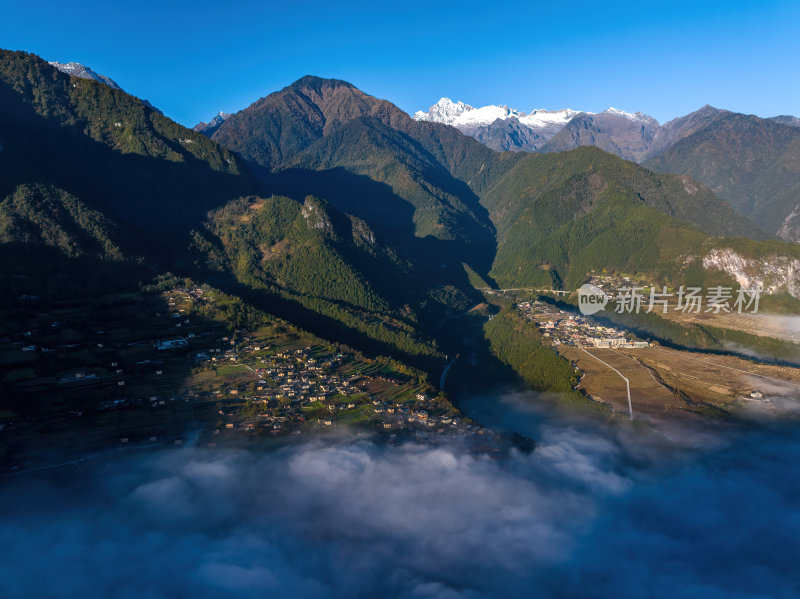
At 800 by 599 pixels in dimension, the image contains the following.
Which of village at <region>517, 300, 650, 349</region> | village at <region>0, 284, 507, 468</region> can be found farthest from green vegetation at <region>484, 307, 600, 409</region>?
village at <region>0, 284, 507, 468</region>

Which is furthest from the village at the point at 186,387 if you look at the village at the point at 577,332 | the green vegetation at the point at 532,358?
the village at the point at 577,332

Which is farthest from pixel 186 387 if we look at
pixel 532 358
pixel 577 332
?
pixel 577 332

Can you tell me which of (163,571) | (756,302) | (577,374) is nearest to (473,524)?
(163,571)

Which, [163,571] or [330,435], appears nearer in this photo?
[163,571]

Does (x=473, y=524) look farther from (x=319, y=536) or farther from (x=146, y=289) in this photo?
(x=146, y=289)

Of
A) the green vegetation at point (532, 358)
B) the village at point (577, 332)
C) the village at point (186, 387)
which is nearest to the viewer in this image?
the village at point (186, 387)

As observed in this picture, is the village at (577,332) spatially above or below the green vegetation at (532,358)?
above

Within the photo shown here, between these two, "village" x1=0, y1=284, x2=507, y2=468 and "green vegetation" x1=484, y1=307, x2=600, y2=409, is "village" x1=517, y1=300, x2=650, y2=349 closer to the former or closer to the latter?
"green vegetation" x1=484, y1=307, x2=600, y2=409

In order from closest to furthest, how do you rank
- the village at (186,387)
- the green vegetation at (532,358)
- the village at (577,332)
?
the village at (186,387) → the green vegetation at (532,358) → the village at (577,332)

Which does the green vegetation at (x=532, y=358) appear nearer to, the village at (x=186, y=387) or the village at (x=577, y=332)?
the village at (x=577, y=332)

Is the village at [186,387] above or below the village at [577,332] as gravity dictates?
below

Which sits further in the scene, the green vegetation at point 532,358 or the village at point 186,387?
the green vegetation at point 532,358
